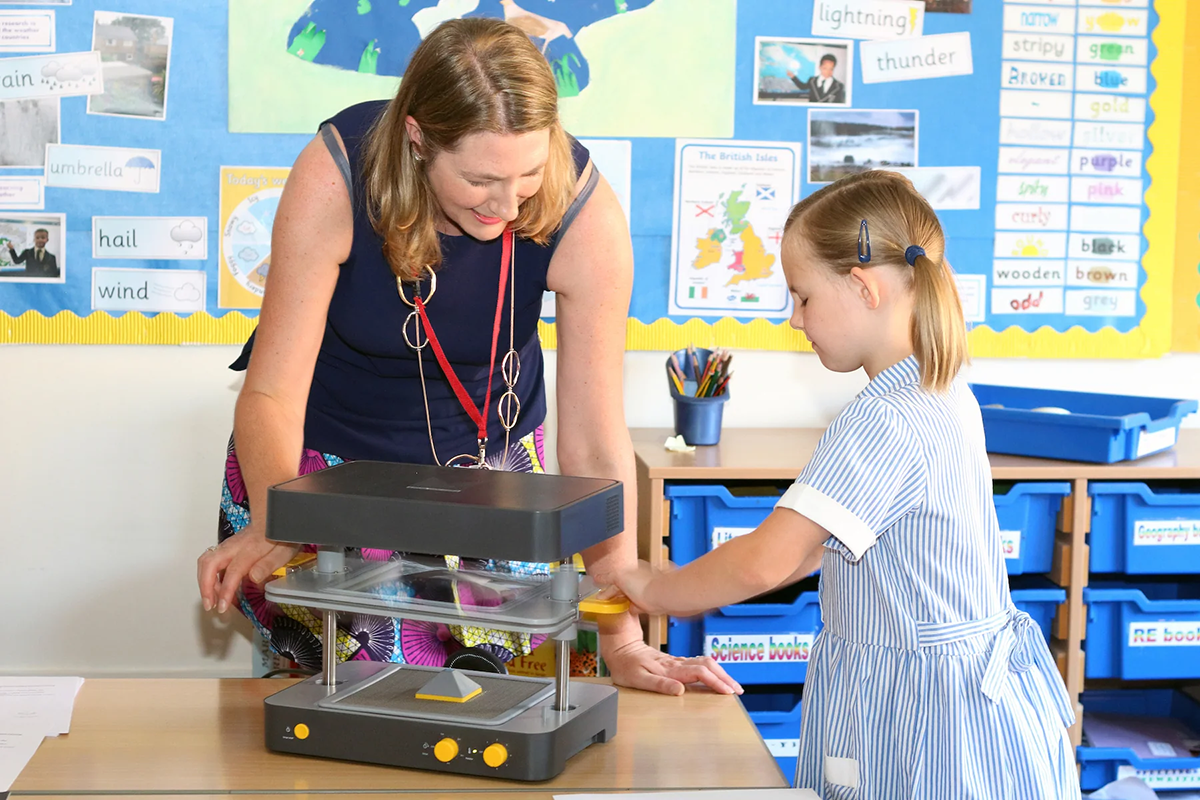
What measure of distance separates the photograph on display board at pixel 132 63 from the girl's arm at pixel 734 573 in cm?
174

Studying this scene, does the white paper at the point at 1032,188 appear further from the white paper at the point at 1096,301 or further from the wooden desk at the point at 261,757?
the wooden desk at the point at 261,757

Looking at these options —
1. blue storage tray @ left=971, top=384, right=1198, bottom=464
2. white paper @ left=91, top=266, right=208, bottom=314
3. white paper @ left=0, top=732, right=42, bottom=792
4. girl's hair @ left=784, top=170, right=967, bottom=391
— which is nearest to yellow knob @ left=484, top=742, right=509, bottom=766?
white paper @ left=0, top=732, right=42, bottom=792

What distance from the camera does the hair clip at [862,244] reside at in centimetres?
123

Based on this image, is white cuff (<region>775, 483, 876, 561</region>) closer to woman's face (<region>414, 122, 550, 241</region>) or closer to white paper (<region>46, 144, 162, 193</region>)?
woman's face (<region>414, 122, 550, 241</region>)

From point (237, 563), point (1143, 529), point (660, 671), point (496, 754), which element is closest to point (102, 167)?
point (237, 563)

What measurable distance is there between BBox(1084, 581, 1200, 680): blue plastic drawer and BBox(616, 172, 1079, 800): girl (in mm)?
1090

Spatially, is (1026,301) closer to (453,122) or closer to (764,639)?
(764,639)

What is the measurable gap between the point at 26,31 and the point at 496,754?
204 centimetres

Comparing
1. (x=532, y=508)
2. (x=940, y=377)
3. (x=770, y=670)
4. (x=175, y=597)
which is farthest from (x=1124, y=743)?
(x=175, y=597)

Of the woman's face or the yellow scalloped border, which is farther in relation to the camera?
the yellow scalloped border

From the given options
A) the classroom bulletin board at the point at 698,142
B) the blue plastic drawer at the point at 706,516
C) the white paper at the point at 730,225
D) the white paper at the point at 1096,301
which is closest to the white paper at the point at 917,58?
the classroom bulletin board at the point at 698,142

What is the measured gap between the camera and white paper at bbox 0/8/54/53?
2.41 metres

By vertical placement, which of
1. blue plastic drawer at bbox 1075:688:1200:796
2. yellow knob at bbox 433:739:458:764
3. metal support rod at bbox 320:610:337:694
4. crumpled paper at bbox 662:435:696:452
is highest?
crumpled paper at bbox 662:435:696:452

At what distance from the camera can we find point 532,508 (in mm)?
967
